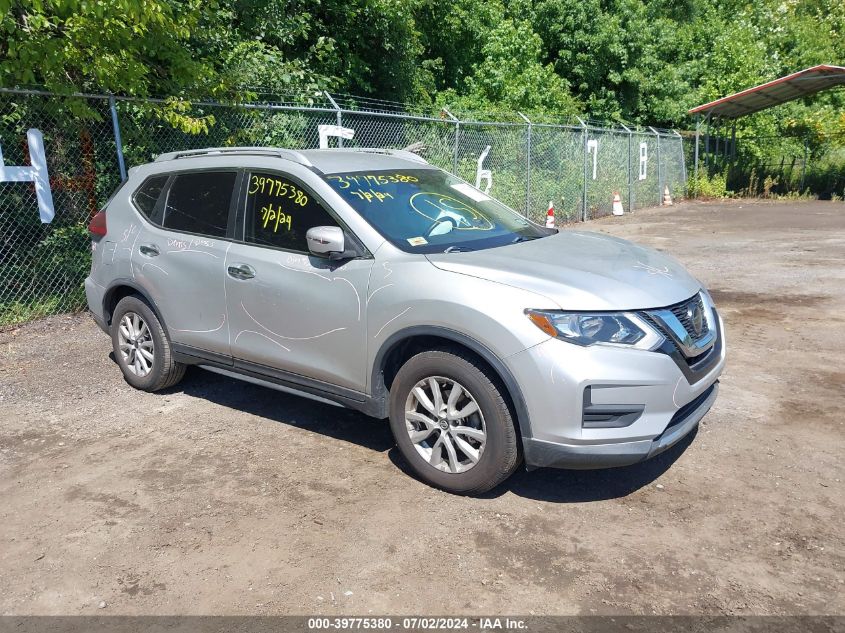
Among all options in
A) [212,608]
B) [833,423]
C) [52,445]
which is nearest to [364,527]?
[212,608]

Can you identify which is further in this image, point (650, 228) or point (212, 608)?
point (650, 228)

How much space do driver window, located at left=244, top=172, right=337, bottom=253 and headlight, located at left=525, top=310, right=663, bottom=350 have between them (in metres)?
1.55

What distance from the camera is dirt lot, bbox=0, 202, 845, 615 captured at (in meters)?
3.16

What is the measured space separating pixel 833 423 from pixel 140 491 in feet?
14.5

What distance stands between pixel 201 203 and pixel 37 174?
338cm

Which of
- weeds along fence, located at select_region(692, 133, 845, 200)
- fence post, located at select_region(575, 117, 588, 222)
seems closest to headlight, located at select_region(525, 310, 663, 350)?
fence post, located at select_region(575, 117, 588, 222)

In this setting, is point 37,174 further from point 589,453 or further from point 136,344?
point 589,453

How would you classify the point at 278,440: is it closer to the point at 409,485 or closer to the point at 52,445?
the point at 409,485

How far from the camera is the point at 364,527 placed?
372cm

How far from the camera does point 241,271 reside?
4.79 meters

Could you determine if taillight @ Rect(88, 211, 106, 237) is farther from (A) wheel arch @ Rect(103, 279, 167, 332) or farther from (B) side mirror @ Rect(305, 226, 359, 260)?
(B) side mirror @ Rect(305, 226, 359, 260)

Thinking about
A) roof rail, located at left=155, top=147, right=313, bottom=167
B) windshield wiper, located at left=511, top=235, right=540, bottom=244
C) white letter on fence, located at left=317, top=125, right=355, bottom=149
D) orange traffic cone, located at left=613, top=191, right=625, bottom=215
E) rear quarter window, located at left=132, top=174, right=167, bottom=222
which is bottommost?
orange traffic cone, located at left=613, top=191, right=625, bottom=215

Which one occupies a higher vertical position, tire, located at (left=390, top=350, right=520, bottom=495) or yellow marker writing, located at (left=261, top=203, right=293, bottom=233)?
yellow marker writing, located at (left=261, top=203, right=293, bottom=233)

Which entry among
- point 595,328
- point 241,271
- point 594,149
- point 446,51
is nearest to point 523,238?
point 595,328
